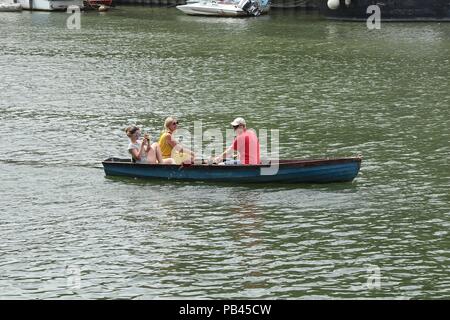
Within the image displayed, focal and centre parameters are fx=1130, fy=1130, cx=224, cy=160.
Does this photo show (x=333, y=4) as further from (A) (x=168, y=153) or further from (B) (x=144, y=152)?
(B) (x=144, y=152)

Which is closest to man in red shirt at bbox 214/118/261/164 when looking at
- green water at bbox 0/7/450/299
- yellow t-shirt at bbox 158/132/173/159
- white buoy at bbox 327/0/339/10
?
green water at bbox 0/7/450/299

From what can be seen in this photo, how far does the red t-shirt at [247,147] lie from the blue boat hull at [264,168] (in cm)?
52

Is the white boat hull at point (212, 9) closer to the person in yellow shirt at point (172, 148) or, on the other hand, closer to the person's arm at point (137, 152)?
the person in yellow shirt at point (172, 148)

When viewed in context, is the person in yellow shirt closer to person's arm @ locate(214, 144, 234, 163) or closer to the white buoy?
person's arm @ locate(214, 144, 234, 163)

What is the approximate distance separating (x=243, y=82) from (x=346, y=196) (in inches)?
928

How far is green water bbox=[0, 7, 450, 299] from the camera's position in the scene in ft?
84.1

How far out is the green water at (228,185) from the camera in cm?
2562

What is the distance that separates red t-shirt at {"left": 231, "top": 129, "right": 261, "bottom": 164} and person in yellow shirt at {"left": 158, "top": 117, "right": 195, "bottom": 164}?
5.76 ft

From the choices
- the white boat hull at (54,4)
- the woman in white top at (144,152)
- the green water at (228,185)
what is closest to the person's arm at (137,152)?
the woman in white top at (144,152)
